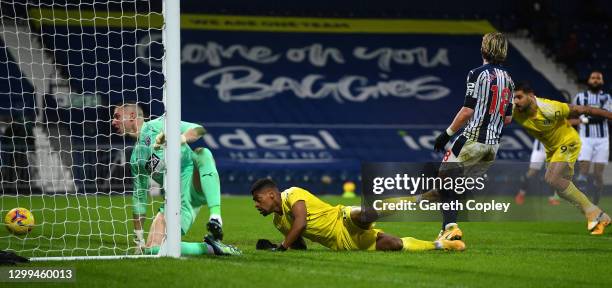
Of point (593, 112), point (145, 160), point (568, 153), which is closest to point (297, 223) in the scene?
point (145, 160)

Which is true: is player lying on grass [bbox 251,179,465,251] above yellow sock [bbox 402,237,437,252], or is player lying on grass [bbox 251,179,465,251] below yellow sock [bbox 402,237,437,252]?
above

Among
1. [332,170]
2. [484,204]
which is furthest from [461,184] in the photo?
[332,170]

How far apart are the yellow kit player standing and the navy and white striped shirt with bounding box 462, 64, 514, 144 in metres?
1.56

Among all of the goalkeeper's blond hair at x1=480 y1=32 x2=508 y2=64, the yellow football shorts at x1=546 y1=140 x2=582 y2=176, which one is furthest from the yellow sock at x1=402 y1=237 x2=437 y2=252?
the yellow football shorts at x1=546 y1=140 x2=582 y2=176

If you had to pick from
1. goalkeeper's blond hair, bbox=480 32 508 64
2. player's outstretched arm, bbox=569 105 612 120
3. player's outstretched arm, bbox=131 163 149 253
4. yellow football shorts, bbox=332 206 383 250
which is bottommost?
yellow football shorts, bbox=332 206 383 250

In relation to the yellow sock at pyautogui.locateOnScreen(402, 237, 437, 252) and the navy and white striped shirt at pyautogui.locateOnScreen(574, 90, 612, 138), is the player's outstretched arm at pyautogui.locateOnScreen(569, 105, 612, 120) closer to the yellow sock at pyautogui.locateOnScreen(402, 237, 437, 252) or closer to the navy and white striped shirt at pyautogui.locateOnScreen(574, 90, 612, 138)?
the yellow sock at pyautogui.locateOnScreen(402, 237, 437, 252)

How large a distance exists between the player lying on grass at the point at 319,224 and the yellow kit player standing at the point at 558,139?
2550 mm

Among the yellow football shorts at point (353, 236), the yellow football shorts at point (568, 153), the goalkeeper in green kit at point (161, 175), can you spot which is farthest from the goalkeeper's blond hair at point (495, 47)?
the goalkeeper in green kit at point (161, 175)

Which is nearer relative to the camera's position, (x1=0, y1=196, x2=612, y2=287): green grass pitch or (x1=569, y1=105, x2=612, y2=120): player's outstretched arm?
(x1=0, y1=196, x2=612, y2=287): green grass pitch

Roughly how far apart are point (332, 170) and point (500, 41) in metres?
13.0

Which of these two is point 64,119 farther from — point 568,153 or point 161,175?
point 568,153

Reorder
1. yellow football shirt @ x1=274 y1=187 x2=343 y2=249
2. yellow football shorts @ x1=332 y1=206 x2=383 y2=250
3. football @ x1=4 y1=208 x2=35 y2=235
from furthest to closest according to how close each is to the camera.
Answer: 1. football @ x1=4 y1=208 x2=35 y2=235
2. yellow football shorts @ x1=332 y1=206 x2=383 y2=250
3. yellow football shirt @ x1=274 y1=187 x2=343 y2=249

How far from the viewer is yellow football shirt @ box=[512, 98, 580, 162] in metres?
12.0

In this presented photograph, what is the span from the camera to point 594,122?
1788 cm
